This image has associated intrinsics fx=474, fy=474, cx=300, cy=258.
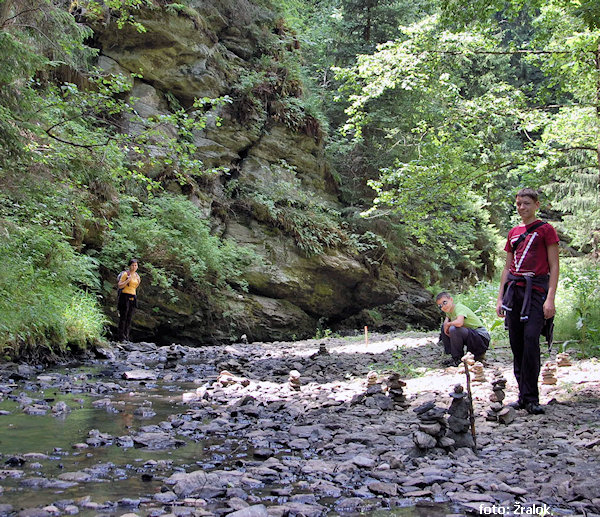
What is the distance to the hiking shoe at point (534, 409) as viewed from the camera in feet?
14.6

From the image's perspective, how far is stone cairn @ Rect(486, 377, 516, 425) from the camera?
14.1 ft

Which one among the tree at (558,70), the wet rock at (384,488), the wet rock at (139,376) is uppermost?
the tree at (558,70)

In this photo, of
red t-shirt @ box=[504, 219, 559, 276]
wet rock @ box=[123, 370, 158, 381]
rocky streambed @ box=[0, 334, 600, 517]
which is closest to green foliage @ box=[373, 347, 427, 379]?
rocky streambed @ box=[0, 334, 600, 517]

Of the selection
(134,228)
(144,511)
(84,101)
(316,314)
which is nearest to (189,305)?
(134,228)

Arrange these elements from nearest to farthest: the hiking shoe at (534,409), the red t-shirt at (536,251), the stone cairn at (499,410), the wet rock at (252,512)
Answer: the wet rock at (252,512) → the stone cairn at (499,410) → the hiking shoe at (534,409) → the red t-shirt at (536,251)

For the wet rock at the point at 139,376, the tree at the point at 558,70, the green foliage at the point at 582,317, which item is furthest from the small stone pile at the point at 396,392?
the tree at the point at 558,70

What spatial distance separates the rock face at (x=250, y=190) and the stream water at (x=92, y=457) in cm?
932

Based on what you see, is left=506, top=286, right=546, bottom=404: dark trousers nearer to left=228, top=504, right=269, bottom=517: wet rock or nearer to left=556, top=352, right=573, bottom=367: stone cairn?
left=556, top=352, right=573, bottom=367: stone cairn

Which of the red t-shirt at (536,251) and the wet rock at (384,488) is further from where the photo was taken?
the red t-shirt at (536,251)

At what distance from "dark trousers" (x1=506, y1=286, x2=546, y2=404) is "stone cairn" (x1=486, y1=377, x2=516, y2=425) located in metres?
0.19

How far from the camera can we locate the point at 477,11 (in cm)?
762

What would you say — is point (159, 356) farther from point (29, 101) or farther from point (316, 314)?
point (316, 314)

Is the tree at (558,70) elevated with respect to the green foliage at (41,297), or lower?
elevated

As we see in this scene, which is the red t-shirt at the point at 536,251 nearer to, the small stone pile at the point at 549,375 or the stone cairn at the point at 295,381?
the small stone pile at the point at 549,375
